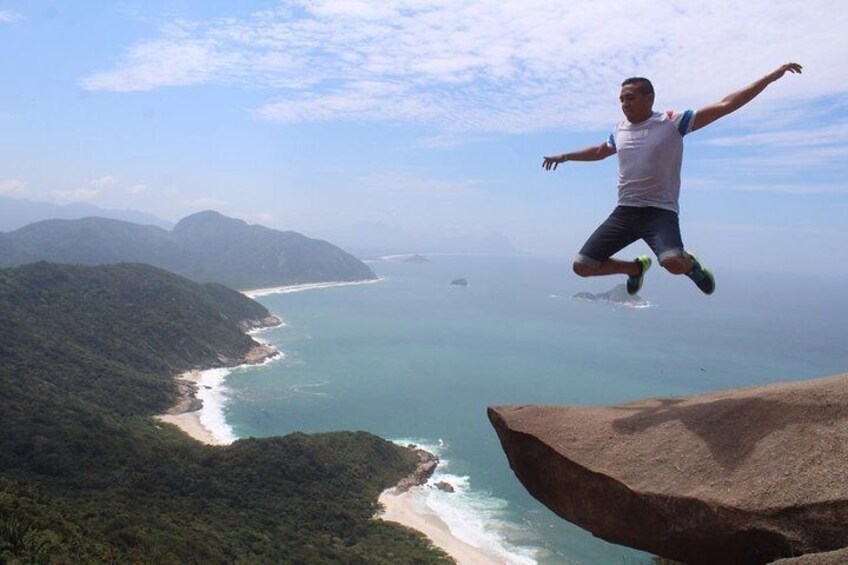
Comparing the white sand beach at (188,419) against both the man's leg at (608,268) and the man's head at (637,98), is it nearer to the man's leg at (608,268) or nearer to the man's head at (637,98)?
the man's leg at (608,268)

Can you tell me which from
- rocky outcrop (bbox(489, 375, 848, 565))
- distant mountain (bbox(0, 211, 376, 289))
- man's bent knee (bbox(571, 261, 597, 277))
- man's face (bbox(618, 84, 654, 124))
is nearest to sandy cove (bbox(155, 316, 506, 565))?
rocky outcrop (bbox(489, 375, 848, 565))

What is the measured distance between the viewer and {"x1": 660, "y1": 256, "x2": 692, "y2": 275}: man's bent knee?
449 cm

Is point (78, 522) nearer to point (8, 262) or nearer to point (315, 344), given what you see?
point (315, 344)

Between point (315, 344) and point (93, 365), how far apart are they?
114ft

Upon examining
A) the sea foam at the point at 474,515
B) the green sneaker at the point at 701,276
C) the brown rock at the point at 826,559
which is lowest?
the sea foam at the point at 474,515

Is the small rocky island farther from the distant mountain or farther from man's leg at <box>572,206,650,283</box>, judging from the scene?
man's leg at <box>572,206,650,283</box>

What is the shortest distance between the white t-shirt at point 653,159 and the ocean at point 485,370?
16030 mm

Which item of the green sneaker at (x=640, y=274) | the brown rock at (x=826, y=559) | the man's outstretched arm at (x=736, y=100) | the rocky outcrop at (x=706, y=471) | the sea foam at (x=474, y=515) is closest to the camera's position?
the brown rock at (x=826, y=559)

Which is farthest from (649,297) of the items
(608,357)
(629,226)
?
(629,226)

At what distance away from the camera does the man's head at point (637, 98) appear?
4.61 meters

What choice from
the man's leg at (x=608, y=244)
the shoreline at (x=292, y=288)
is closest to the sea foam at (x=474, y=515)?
the man's leg at (x=608, y=244)

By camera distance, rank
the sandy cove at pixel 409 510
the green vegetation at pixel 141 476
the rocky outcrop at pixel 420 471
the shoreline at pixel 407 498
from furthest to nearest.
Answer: the rocky outcrop at pixel 420 471, the shoreline at pixel 407 498, the sandy cove at pixel 409 510, the green vegetation at pixel 141 476

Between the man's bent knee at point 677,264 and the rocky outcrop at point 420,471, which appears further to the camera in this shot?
the rocky outcrop at point 420,471

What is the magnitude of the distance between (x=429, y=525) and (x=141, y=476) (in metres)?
14.4
